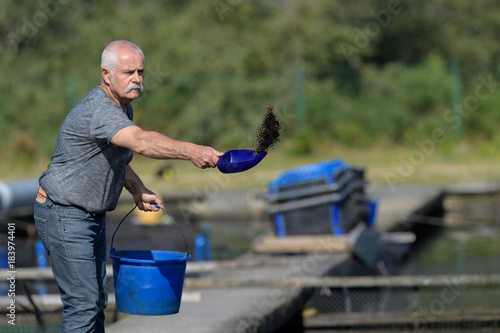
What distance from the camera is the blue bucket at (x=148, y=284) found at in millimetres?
4121

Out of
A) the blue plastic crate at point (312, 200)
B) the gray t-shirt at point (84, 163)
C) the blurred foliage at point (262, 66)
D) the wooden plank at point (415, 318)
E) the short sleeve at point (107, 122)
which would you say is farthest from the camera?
the blurred foliage at point (262, 66)

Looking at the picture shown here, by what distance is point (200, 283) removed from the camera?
7348 millimetres

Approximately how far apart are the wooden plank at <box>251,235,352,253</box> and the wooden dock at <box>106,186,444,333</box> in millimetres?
13

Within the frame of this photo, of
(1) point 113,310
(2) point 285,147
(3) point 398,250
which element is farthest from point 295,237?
(2) point 285,147

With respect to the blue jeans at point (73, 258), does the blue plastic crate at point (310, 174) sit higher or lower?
higher

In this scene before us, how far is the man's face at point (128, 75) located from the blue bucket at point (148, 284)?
95cm

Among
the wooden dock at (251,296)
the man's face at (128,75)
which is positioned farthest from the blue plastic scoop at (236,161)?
the wooden dock at (251,296)

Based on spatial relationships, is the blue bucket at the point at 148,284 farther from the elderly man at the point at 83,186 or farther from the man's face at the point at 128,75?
the man's face at the point at 128,75

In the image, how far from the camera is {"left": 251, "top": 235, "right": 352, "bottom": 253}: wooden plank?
9.39 metres

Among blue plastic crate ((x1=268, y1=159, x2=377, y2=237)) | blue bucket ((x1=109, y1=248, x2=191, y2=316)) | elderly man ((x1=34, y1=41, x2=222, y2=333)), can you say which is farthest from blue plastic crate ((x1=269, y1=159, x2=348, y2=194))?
elderly man ((x1=34, y1=41, x2=222, y2=333))

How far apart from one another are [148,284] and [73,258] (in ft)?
1.48

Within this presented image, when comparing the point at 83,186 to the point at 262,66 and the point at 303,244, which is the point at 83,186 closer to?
the point at 303,244

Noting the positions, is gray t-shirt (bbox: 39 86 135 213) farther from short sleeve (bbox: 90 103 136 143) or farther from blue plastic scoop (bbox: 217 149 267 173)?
blue plastic scoop (bbox: 217 149 267 173)

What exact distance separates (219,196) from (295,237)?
6.18 m
